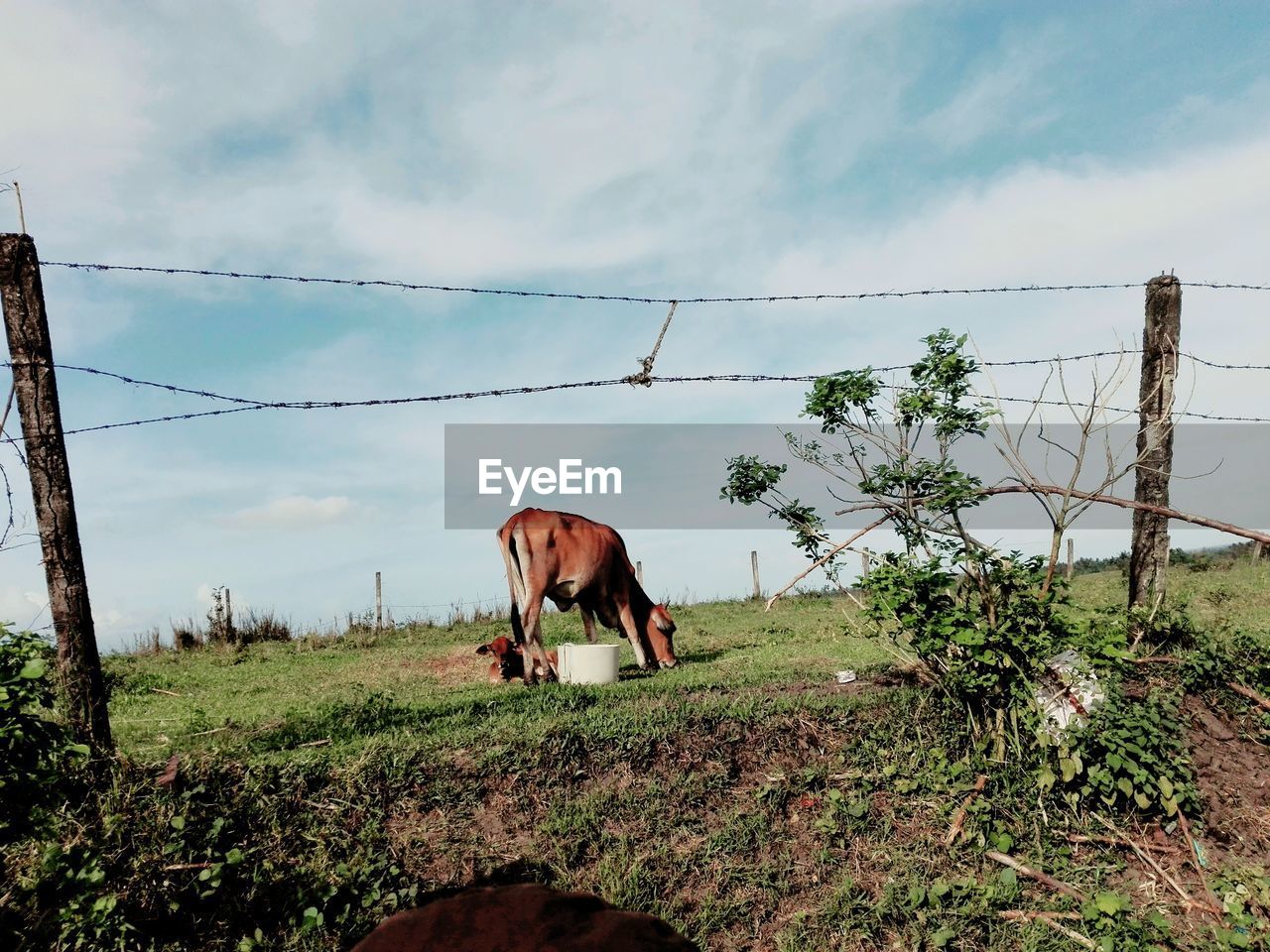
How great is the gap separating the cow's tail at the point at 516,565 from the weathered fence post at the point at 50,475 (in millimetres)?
6554

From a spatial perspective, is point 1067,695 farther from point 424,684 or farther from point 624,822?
point 424,684

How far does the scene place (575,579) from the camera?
1456cm

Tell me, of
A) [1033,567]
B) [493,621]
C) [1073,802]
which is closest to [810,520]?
[1033,567]

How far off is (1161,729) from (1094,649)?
872 millimetres

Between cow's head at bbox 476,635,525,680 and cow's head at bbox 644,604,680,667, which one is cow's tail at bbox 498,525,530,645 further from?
cow's head at bbox 644,604,680,667

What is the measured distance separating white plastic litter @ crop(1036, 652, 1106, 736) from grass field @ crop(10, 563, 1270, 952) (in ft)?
2.06

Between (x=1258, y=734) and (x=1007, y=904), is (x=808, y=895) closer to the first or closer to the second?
(x=1007, y=904)

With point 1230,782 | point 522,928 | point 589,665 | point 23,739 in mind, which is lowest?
point 1230,782

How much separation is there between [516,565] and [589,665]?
8.12 ft

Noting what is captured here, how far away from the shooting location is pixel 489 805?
7.76 m

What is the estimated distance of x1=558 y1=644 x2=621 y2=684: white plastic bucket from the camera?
1247 cm

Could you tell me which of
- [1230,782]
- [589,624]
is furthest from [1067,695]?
[589,624]

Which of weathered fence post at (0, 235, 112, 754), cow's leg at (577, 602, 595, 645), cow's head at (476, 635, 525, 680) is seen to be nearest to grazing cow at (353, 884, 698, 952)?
weathered fence post at (0, 235, 112, 754)

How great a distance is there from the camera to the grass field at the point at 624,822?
6.89m
